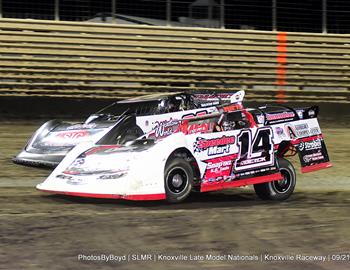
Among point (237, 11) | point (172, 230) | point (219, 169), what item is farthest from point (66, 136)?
point (237, 11)

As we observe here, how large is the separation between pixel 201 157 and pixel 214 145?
277mm

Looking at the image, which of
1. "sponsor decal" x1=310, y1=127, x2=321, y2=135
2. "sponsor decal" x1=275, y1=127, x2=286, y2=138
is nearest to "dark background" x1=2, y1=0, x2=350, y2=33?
"sponsor decal" x1=310, y1=127, x2=321, y2=135

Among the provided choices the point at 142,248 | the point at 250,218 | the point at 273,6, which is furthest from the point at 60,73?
the point at 142,248

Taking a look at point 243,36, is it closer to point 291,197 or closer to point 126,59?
point 126,59

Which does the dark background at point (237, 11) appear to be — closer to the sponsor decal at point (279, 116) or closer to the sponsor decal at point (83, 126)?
the sponsor decal at point (83, 126)

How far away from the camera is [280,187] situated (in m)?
9.31

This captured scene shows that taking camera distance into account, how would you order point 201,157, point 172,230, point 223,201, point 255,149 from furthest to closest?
point 223,201 → point 255,149 → point 201,157 → point 172,230

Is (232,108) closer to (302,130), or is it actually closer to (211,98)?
(302,130)

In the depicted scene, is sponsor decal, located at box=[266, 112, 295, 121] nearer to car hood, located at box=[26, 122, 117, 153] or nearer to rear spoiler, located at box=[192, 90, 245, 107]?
rear spoiler, located at box=[192, 90, 245, 107]

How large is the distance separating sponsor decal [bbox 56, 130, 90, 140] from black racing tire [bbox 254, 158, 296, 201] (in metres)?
3.26

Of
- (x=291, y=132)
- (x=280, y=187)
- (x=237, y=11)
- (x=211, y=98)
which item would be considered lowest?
(x=280, y=187)

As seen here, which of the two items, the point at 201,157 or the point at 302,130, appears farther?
the point at 302,130

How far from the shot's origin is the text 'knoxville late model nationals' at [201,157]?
800cm

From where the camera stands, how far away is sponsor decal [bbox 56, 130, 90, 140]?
10812 mm
